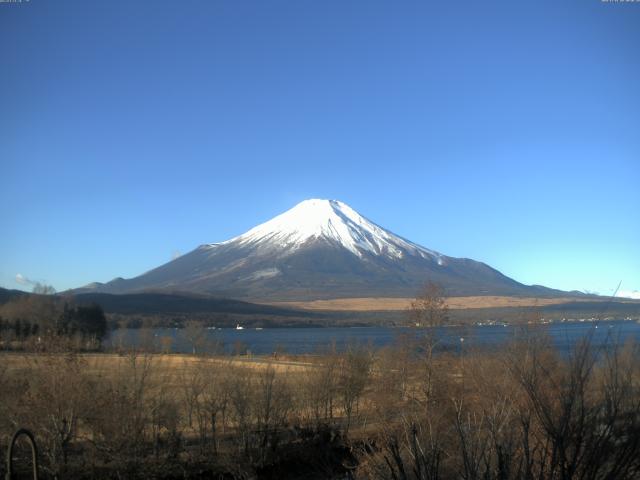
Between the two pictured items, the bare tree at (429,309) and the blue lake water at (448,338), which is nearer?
the blue lake water at (448,338)

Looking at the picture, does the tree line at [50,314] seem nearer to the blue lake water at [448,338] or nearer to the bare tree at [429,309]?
the blue lake water at [448,338]

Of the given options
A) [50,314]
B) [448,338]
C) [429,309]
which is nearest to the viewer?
[429,309]

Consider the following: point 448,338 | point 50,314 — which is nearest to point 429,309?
point 448,338

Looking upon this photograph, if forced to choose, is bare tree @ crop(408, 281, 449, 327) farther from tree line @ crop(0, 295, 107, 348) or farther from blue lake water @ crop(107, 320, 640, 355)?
tree line @ crop(0, 295, 107, 348)

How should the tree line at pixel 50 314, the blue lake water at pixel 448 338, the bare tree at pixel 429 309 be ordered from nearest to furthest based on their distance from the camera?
the blue lake water at pixel 448 338, the bare tree at pixel 429 309, the tree line at pixel 50 314

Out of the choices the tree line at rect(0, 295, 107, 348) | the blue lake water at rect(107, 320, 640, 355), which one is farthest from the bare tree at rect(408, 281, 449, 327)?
the tree line at rect(0, 295, 107, 348)

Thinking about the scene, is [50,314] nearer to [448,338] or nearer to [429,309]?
[448,338]

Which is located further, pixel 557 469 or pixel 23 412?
pixel 23 412

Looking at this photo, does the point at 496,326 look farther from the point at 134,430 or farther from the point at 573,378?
the point at 573,378

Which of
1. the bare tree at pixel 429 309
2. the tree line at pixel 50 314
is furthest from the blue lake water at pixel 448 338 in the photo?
the tree line at pixel 50 314

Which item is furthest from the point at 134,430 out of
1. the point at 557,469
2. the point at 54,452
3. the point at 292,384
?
the point at 557,469

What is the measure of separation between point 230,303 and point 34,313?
117753 mm

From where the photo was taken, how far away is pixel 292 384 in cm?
3042

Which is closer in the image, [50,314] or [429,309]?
[429,309]
